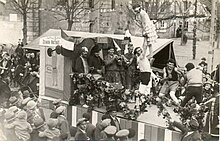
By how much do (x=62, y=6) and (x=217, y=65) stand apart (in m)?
0.46

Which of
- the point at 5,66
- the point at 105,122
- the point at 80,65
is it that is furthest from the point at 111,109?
the point at 5,66

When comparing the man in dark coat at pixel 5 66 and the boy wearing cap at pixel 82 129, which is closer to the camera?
the boy wearing cap at pixel 82 129

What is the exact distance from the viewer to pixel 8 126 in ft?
3.65

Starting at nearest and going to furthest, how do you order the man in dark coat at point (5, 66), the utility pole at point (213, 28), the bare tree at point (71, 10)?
1. the utility pole at point (213, 28)
2. the bare tree at point (71, 10)
3. the man in dark coat at point (5, 66)

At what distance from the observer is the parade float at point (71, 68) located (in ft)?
3.17

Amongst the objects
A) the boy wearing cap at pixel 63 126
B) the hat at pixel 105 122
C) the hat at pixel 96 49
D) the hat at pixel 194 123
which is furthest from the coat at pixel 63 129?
the hat at pixel 194 123

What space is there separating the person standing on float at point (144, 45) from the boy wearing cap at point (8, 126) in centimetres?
41

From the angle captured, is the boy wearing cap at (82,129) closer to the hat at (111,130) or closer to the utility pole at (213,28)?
the hat at (111,130)

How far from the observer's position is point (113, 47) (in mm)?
1007

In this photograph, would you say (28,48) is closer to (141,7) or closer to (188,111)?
(141,7)

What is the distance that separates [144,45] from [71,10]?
23 cm

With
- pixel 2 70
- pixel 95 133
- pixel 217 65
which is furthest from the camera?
pixel 2 70

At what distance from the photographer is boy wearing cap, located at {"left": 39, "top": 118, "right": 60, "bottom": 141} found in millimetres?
1063

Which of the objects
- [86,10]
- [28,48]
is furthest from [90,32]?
[28,48]
